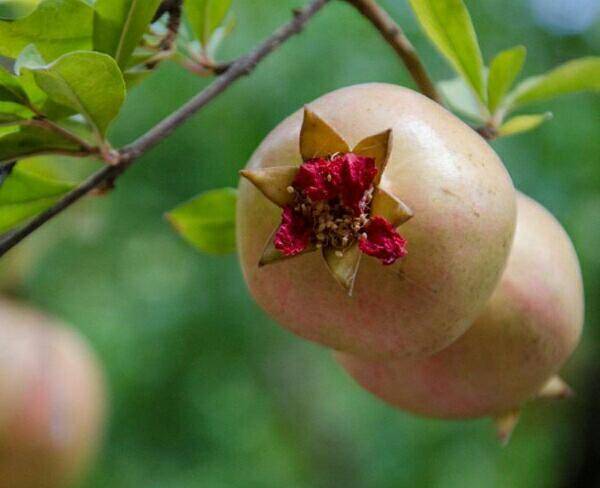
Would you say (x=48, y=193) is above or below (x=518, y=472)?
above

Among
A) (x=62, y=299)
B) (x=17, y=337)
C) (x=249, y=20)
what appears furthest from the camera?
(x=62, y=299)

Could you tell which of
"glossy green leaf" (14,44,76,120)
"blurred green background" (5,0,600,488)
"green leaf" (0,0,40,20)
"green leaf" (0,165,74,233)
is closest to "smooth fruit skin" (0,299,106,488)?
"blurred green background" (5,0,600,488)

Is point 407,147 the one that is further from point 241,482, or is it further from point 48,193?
point 241,482

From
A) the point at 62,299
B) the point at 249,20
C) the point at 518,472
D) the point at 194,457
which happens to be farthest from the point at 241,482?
the point at 249,20

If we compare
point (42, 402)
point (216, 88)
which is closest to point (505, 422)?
point (216, 88)

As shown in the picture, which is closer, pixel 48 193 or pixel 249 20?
pixel 48 193

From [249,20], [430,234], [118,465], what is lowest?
[118,465]

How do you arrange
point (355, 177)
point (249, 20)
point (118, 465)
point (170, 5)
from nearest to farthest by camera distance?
point (355, 177)
point (170, 5)
point (249, 20)
point (118, 465)

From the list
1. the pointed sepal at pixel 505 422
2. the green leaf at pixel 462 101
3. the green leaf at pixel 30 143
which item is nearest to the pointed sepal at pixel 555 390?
the pointed sepal at pixel 505 422
